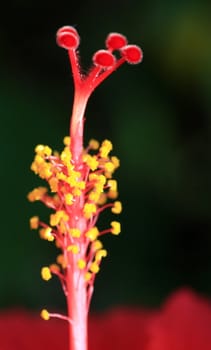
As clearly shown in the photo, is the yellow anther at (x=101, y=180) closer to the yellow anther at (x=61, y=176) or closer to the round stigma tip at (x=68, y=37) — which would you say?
the yellow anther at (x=61, y=176)

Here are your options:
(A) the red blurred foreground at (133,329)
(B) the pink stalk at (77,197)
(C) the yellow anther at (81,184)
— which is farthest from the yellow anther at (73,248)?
(A) the red blurred foreground at (133,329)

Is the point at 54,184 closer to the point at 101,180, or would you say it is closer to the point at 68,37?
the point at 101,180

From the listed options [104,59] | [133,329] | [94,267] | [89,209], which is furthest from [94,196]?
Answer: [133,329]

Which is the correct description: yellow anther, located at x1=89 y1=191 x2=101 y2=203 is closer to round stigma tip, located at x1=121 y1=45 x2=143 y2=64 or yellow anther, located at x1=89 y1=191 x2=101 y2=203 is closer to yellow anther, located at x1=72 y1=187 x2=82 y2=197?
yellow anther, located at x1=72 y1=187 x2=82 y2=197

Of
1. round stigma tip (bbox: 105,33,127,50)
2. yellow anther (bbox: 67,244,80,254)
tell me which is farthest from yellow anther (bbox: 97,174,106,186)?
round stigma tip (bbox: 105,33,127,50)

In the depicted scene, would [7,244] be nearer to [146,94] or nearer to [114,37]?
[146,94]
